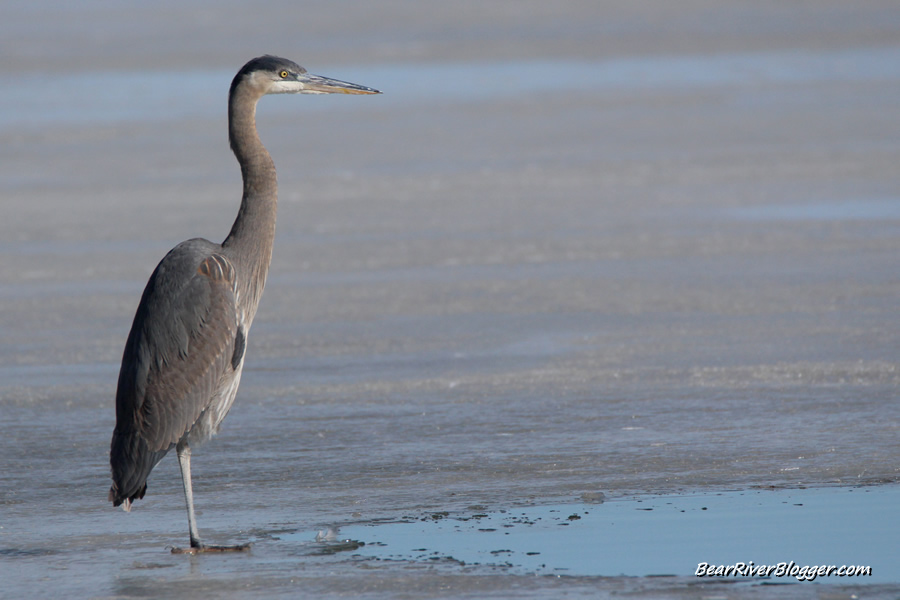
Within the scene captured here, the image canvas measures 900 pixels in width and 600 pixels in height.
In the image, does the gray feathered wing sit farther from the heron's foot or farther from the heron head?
the heron head

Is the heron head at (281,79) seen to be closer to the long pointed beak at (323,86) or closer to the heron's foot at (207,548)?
the long pointed beak at (323,86)

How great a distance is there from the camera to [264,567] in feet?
17.4

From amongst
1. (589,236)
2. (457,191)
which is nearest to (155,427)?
(589,236)

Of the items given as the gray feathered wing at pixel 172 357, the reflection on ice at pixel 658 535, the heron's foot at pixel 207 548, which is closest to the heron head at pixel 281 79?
the gray feathered wing at pixel 172 357

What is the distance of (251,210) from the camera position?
21.3 feet

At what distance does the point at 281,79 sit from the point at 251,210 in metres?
0.80

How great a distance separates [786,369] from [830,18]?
79.9ft

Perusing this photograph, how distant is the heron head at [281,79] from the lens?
6.74m

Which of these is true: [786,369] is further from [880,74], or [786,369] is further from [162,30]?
[162,30]

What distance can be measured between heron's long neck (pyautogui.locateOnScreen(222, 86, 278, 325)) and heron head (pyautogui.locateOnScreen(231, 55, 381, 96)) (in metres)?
0.07

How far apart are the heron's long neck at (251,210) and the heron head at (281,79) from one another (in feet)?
0.22

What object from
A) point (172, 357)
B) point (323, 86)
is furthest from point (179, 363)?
point (323, 86)

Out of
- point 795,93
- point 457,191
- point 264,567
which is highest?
point 795,93

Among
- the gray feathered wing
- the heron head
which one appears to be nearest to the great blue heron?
the gray feathered wing
